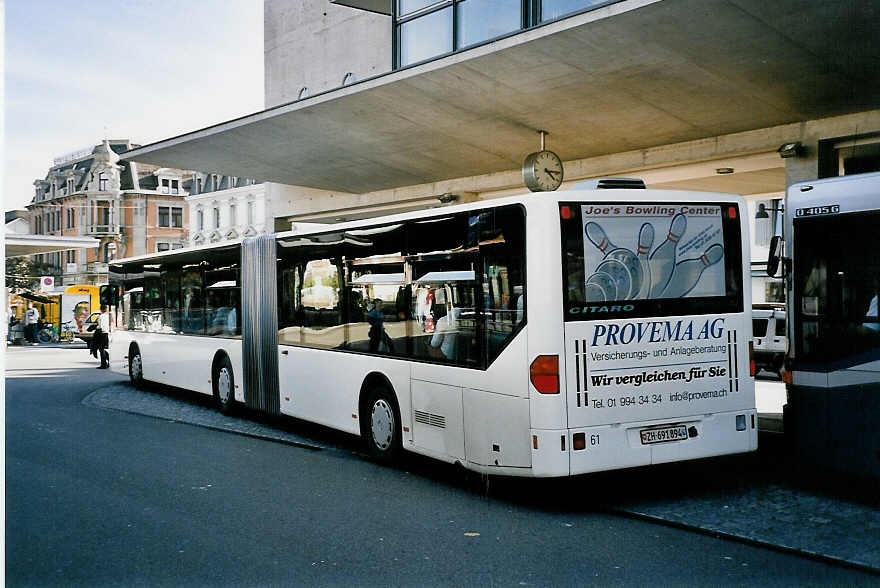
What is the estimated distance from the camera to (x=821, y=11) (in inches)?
431

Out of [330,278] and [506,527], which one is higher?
[330,278]

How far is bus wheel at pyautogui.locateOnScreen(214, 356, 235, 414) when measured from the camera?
14.9 metres

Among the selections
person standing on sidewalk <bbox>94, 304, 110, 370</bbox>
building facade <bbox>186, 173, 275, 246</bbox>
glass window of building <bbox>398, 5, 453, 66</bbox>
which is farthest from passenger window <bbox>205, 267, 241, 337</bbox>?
building facade <bbox>186, 173, 275, 246</bbox>

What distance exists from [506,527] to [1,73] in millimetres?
4799

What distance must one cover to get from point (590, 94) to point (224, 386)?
298 inches

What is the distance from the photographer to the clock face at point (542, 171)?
1678cm

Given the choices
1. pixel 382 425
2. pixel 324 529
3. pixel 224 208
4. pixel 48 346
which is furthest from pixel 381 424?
pixel 224 208

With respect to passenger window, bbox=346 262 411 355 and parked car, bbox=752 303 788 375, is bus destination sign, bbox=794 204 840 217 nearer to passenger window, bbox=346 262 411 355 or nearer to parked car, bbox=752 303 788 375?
passenger window, bbox=346 262 411 355

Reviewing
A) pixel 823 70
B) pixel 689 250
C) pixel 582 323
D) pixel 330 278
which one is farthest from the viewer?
pixel 823 70

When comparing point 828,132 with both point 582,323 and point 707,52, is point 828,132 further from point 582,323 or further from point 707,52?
point 582,323

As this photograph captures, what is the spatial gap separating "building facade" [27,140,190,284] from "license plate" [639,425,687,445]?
273ft

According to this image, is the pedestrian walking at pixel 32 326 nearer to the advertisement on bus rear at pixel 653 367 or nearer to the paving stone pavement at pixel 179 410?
the paving stone pavement at pixel 179 410

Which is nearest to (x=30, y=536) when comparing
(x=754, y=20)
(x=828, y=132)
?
(x=754, y=20)

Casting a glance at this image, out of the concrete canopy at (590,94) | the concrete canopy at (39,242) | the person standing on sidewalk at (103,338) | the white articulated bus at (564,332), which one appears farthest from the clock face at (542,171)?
the concrete canopy at (39,242)
